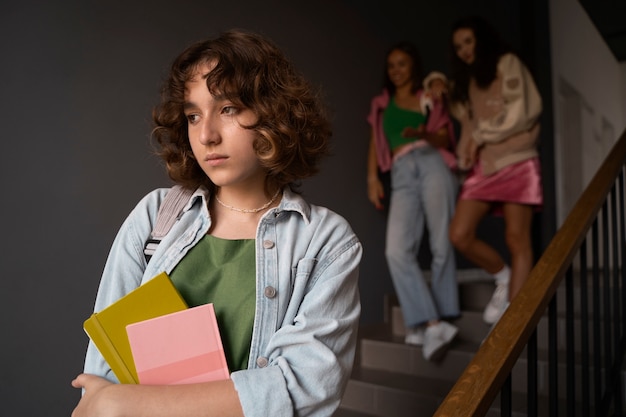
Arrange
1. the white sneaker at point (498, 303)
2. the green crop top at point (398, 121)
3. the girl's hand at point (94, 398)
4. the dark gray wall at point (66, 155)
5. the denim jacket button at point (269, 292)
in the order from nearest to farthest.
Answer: the girl's hand at point (94, 398), the denim jacket button at point (269, 292), the dark gray wall at point (66, 155), the white sneaker at point (498, 303), the green crop top at point (398, 121)

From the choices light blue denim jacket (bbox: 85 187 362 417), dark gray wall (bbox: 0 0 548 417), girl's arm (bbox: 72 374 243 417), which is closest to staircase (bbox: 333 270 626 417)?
dark gray wall (bbox: 0 0 548 417)

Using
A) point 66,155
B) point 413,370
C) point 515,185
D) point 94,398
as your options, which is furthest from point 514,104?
point 94,398

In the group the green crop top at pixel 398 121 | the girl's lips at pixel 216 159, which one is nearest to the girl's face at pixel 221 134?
the girl's lips at pixel 216 159

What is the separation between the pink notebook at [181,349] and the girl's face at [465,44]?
2.28m

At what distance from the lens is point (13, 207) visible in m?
1.38

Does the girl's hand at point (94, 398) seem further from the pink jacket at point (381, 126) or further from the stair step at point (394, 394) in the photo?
the pink jacket at point (381, 126)

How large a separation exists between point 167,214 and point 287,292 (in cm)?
24

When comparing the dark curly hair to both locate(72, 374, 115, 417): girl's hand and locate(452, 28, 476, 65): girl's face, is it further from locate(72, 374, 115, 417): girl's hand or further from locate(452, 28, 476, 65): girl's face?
locate(72, 374, 115, 417): girl's hand

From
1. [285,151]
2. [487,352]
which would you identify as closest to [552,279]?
[487,352]

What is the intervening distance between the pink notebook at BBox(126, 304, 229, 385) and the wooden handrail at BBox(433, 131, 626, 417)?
47 cm

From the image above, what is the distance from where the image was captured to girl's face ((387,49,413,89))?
3061 millimetres

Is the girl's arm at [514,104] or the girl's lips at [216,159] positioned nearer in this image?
the girl's lips at [216,159]

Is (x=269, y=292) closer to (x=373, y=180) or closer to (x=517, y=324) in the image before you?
(x=517, y=324)

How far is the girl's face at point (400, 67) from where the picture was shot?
3.06 meters
